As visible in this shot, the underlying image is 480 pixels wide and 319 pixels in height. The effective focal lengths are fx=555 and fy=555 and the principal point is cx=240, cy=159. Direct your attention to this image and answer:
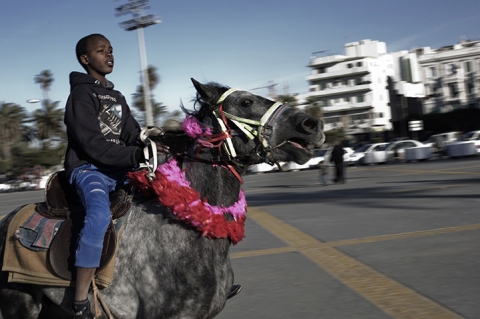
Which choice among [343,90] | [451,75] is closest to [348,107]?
[343,90]

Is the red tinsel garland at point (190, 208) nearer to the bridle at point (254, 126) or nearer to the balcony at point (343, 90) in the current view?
the bridle at point (254, 126)

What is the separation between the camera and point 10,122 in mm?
67250

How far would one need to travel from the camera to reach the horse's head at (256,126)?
3.48 m

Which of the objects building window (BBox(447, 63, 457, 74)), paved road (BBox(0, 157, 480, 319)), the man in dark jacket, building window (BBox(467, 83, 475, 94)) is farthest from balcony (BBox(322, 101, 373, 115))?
paved road (BBox(0, 157, 480, 319))

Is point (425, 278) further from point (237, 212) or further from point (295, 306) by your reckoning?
point (237, 212)

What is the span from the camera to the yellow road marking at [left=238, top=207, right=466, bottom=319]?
5172 millimetres

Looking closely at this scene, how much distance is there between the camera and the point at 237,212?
373 centimetres

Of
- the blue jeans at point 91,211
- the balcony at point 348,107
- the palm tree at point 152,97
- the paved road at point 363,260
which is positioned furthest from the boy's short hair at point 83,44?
the balcony at point 348,107

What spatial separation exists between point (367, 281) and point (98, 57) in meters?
4.04

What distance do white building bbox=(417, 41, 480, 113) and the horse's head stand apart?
75.4 meters

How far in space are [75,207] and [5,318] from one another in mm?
969

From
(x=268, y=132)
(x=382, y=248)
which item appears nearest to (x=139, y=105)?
(x=382, y=248)

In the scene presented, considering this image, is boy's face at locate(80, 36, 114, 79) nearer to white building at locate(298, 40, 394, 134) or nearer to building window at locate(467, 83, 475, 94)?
building window at locate(467, 83, 475, 94)

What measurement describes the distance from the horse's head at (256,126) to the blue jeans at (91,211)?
81 cm
